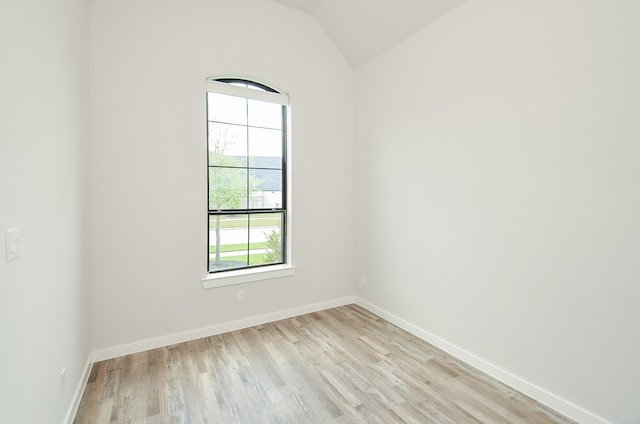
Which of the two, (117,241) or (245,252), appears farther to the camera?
(245,252)

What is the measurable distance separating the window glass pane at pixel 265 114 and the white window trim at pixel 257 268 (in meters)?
0.10

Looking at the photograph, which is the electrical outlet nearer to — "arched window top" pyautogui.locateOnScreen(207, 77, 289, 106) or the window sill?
the window sill

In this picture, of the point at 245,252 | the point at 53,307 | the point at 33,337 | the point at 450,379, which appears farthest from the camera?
the point at 245,252

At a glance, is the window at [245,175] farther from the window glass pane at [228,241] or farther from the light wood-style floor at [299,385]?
the light wood-style floor at [299,385]

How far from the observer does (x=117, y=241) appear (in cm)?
257

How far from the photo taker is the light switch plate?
1090 millimetres

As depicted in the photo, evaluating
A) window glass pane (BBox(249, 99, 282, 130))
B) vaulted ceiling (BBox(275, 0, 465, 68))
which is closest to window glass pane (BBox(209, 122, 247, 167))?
window glass pane (BBox(249, 99, 282, 130))

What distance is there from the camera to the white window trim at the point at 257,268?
299 centimetres

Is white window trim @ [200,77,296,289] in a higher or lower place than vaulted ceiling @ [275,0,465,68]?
lower

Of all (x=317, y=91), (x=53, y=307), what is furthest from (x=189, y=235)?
(x=317, y=91)

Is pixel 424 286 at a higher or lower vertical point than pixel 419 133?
lower

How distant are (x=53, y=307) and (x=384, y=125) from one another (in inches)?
123

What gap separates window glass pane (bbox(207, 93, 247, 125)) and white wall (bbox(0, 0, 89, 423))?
3.57 ft

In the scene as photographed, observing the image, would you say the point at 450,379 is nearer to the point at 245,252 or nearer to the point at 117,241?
the point at 245,252
